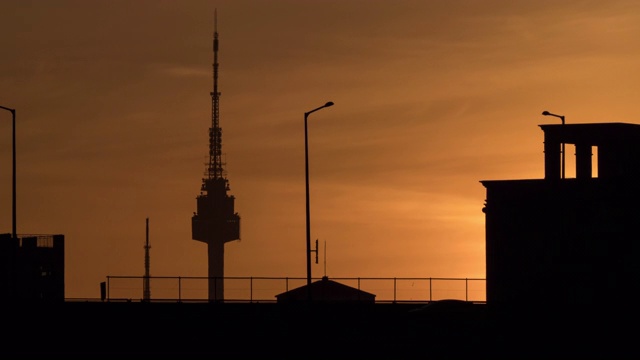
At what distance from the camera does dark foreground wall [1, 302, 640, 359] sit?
7194cm

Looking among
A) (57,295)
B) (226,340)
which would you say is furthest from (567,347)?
(57,295)

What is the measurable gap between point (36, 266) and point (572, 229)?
54102 mm

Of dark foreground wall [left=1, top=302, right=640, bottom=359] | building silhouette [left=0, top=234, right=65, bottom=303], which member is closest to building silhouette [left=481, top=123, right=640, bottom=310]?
dark foreground wall [left=1, top=302, right=640, bottom=359]

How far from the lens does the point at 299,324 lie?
80.1m

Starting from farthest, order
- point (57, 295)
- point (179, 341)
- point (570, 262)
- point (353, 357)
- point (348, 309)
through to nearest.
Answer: point (57, 295), point (570, 262), point (348, 309), point (179, 341), point (353, 357)

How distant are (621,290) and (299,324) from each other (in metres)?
20.6

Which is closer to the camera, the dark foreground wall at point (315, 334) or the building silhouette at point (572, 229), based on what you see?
the dark foreground wall at point (315, 334)

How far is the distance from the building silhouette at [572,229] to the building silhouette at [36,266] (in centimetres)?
3833

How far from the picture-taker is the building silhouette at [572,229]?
91625mm

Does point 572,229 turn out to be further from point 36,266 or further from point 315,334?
point 36,266

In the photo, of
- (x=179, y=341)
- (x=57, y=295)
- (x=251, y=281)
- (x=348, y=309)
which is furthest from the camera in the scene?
(x=57, y=295)

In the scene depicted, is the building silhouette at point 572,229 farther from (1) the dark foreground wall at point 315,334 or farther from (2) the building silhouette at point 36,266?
(2) the building silhouette at point 36,266

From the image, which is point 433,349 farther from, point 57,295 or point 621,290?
point 57,295

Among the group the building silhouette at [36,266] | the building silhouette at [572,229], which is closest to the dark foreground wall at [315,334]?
the building silhouette at [572,229]
